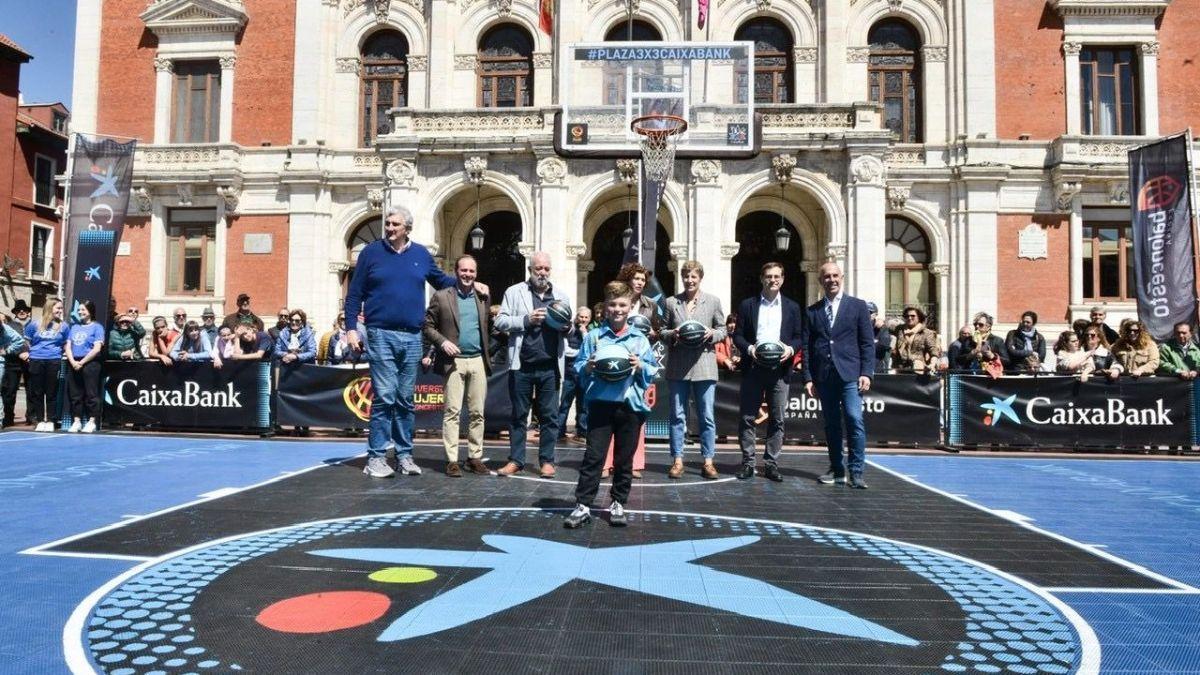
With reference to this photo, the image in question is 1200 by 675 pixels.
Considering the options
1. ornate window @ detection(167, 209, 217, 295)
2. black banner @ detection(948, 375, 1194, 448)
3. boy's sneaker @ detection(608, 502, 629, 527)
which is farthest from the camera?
ornate window @ detection(167, 209, 217, 295)

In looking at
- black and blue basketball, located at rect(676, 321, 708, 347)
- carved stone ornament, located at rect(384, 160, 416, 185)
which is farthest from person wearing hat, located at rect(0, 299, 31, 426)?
black and blue basketball, located at rect(676, 321, 708, 347)

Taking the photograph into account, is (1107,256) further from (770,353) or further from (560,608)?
(560,608)

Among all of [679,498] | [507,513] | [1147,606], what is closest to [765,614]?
[1147,606]

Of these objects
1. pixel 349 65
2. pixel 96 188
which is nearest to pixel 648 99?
pixel 349 65

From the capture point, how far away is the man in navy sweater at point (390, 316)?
723cm

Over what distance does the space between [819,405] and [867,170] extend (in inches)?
371

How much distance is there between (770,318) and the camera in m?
7.91

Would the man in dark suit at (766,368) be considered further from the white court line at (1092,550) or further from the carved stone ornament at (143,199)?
the carved stone ornament at (143,199)

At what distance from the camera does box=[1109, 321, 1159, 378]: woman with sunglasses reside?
1148 centimetres

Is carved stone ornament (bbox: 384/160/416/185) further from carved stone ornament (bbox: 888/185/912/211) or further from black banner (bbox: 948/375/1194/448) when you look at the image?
black banner (bbox: 948/375/1194/448)

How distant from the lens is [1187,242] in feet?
45.6

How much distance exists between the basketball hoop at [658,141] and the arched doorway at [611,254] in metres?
7.58

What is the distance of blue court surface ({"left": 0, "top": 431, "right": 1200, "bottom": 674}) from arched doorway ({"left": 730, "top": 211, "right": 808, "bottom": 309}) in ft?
49.4

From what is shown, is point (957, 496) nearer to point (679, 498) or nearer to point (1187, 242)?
point (679, 498)
